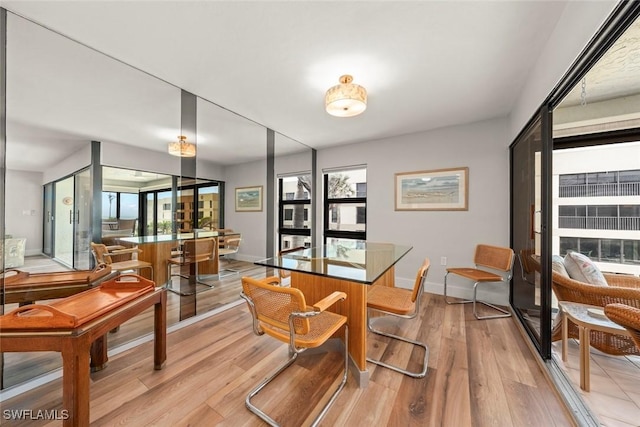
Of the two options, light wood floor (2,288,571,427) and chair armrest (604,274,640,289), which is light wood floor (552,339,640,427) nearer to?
light wood floor (2,288,571,427)

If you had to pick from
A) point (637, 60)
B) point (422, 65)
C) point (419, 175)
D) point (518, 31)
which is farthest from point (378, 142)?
point (637, 60)

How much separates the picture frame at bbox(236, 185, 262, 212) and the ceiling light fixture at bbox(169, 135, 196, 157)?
29.7 inches

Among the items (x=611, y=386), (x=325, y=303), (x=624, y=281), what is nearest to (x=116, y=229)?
(x=325, y=303)

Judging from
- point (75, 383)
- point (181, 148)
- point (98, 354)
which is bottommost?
point (98, 354)

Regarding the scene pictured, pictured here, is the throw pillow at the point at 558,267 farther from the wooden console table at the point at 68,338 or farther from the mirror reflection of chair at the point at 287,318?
the wooden console table at the point at 68,338

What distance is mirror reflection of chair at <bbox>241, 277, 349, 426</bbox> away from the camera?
1221mm

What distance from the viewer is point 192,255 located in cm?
253

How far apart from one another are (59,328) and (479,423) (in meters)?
2.26

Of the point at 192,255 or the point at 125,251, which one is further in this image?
the point at 192,255

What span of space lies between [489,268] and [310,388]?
2.60 metres

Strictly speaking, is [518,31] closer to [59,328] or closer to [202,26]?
[202,26]

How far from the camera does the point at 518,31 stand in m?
1.60

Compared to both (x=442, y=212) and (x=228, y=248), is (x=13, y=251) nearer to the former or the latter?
(x=228, y=248)

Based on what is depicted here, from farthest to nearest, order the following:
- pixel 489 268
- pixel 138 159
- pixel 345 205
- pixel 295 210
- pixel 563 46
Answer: pixel 345 205, pixel 295 210, pixel 489 268, pixel 138 159, pixel 563 46
